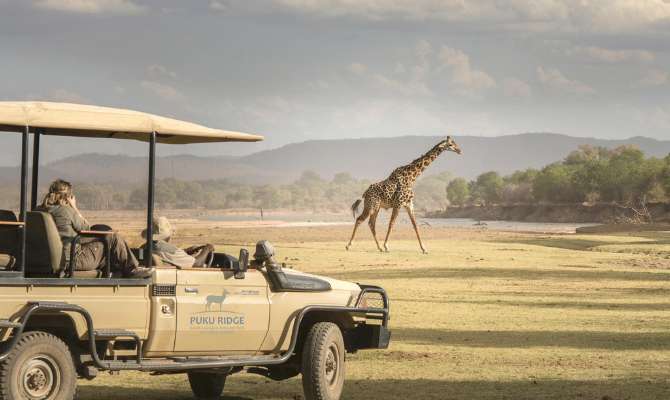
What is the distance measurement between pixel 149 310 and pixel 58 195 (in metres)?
1.28

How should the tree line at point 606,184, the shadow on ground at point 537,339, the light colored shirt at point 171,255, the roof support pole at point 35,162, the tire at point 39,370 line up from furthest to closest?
the tree line at point 606,184 < the shadow on ground at point 537,339 < the roof support pole at point 35,162 < the light colored shirt at point 171,255 < the tire at point 39,370

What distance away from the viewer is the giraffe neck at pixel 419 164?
4728cm

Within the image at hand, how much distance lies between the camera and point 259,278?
1231 centimetres

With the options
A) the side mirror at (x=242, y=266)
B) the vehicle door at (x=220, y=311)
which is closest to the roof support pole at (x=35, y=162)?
the vehicle door at (x=220, y=311)

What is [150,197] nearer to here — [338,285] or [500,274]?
[338,285]

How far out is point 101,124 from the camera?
1166 centimetres

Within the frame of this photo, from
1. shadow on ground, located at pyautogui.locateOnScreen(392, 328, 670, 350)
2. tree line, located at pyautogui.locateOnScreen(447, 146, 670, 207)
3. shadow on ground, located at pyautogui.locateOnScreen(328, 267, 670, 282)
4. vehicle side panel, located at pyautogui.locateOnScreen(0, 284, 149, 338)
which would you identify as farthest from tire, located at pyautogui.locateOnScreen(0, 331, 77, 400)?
tree line, located at pyautogui.locateOnScreen(447, 146, 670, 207)

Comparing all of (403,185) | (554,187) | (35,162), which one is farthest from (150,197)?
(554,187)

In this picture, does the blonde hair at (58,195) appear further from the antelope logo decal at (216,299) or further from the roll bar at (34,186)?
the antelope logo decal at (216,299)

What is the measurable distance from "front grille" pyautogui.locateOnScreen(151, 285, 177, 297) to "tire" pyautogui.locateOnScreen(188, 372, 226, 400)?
1922 mm

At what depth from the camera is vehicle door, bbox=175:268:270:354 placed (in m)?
11.7

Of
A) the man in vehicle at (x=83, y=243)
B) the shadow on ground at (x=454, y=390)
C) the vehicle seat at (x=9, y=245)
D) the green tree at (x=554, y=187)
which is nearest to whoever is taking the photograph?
the vehicle seat at (x=9, y=245)

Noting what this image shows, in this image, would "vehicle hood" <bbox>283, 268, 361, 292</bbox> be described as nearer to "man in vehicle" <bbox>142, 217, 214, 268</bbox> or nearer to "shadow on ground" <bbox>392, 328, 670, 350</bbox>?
"man in vehicle" <bbox>142, 217, 214, 268</bbox>

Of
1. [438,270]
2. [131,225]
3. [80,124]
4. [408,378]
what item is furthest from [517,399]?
[438,270]
